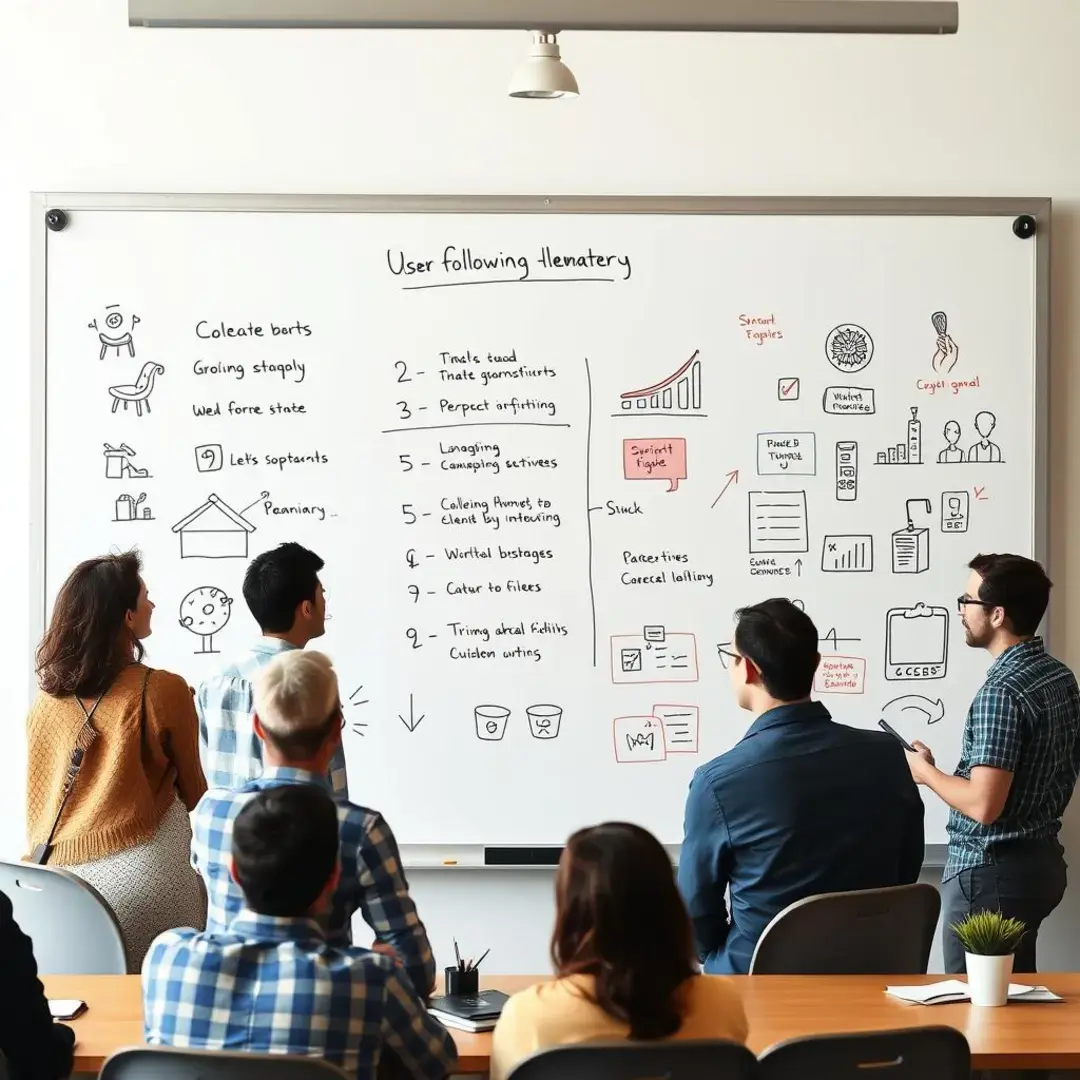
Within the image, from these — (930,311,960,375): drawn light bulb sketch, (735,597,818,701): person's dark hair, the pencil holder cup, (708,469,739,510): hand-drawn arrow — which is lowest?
the pencil holder cup

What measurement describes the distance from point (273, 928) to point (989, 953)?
135 cm

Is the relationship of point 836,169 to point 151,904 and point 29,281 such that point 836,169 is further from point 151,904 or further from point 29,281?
point 151,904

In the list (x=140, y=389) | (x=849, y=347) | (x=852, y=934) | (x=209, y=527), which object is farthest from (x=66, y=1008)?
(x=849, y=347)

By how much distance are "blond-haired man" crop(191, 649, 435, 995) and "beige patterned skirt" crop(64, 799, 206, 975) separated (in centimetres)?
95

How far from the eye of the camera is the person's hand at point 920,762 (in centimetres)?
367

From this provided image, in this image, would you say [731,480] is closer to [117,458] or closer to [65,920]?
[117,458]

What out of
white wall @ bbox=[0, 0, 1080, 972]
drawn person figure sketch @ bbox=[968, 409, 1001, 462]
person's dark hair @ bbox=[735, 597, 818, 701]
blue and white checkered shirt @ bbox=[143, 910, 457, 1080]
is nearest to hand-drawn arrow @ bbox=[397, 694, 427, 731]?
white wall @ bbox=[0, 0, 1080, 972]

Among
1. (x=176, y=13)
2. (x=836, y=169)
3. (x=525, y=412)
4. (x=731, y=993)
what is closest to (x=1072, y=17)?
(x=836, y=169)

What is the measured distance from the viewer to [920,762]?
3.72 m

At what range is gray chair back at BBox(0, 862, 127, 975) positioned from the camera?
3.00 meters

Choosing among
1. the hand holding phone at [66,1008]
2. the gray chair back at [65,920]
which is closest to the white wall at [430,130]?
the gray chair back at [65,920]

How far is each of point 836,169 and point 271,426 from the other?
1.86 meters

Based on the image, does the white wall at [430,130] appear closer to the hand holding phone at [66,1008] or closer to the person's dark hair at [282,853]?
the hand holding phone at [66,1008]

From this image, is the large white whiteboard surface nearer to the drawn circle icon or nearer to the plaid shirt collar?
the drawn circle icon
